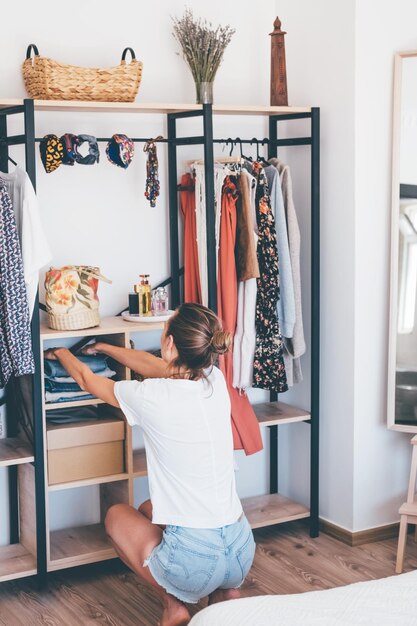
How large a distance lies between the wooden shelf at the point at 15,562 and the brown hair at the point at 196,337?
1161 mm

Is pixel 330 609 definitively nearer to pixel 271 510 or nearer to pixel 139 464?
pixel 139 464

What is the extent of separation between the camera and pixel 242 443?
3770 millimetres

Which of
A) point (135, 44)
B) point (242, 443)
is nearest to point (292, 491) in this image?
point (242, 443)

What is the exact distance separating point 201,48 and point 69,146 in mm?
780

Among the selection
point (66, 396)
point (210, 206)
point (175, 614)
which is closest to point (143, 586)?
point (175, 614)

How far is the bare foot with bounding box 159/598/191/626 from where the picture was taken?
294 centimetres

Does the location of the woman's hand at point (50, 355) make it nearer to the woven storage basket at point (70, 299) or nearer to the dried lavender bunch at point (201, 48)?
the woven storage basket at point (70, 299)

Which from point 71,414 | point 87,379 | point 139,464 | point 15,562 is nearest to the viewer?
point 87,379

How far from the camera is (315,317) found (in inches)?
153

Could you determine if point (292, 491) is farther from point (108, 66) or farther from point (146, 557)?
→ point (108, 66)

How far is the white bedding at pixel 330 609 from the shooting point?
2.09 meters

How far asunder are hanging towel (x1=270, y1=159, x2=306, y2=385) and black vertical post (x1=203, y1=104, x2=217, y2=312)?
415mm

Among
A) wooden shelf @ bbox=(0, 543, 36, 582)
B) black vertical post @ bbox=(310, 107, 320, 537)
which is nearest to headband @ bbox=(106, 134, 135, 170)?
black vertical post @ bbox=(310, 107, 320, 537)

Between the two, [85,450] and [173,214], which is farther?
[173,214]
